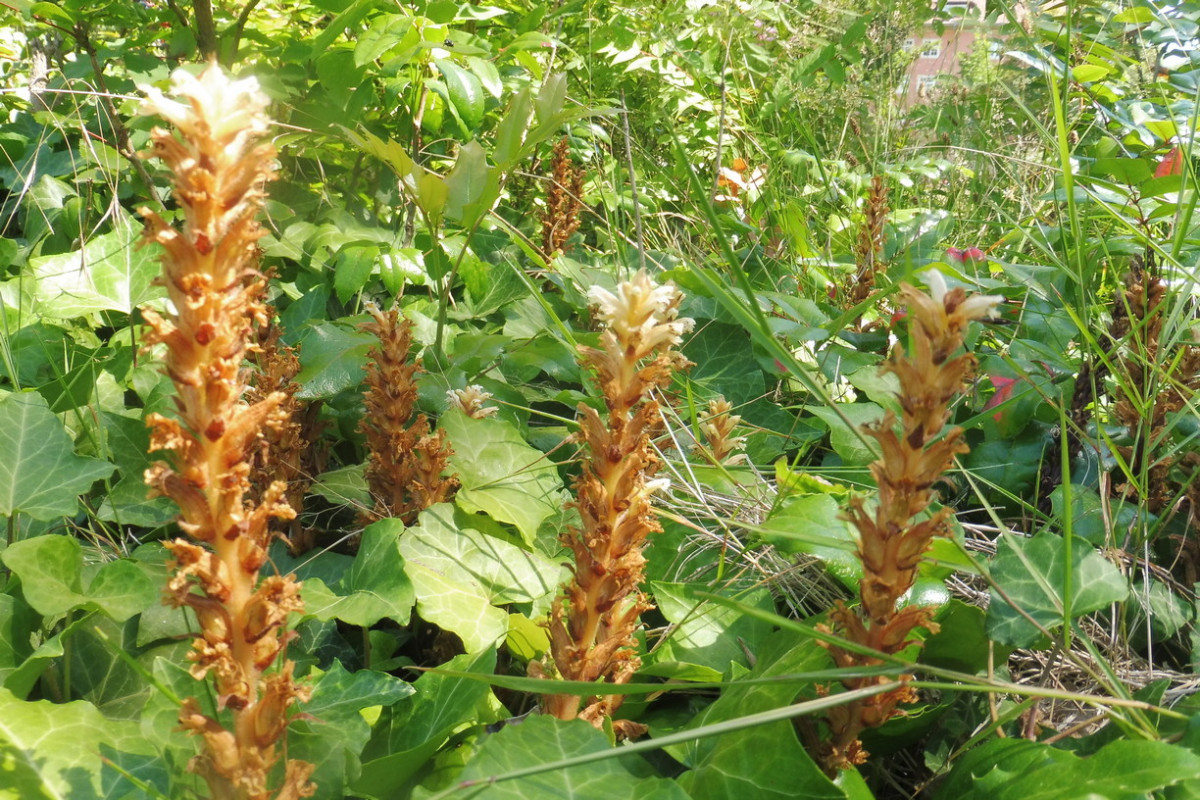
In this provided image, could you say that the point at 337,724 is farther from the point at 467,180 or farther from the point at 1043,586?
the point at 467,180

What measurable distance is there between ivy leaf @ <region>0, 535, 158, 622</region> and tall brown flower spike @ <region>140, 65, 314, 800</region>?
0.37 metres

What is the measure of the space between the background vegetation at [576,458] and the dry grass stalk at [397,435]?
6 cm

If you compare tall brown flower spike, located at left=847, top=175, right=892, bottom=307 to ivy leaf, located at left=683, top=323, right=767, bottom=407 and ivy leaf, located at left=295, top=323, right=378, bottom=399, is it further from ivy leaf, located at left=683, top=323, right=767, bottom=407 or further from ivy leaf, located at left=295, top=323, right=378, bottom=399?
ivy leaf, located at left=295, top=323, right=378, bottom=399

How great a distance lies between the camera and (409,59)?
6.48 feet

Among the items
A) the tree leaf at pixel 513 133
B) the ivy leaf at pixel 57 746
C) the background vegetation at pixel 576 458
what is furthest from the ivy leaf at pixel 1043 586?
the tree leaf at pixel 513 133

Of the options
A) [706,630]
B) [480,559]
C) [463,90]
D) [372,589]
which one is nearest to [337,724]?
[372,589]

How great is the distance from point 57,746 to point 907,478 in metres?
0.89

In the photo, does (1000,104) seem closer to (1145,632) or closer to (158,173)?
(1145,632)

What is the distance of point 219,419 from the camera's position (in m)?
0.69

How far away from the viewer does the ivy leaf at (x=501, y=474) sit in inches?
56.7

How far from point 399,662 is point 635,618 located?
0.43 metres

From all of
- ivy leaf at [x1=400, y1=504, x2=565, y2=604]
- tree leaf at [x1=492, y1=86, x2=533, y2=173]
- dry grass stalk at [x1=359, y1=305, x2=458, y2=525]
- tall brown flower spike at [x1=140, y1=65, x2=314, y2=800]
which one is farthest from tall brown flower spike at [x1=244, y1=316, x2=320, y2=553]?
tall brown flower spike at [x1=140, y1=65, x2=314, y2=800]

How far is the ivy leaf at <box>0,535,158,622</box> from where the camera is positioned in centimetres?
107

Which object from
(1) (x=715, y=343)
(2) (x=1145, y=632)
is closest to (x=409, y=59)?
(1) (x=715, y=343)
